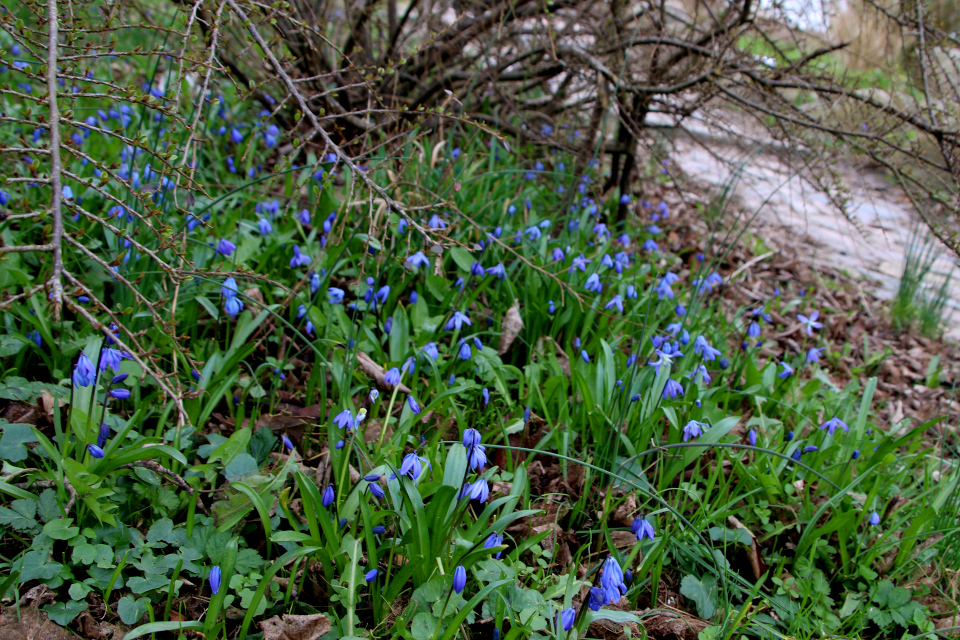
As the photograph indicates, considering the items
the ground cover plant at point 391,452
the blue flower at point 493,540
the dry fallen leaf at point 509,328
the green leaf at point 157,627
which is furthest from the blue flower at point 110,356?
the dry fallen leaf at point 509,328

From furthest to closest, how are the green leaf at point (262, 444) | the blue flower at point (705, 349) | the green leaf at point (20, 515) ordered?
the blue flower at point (705, 349) < the green leaf at point (262, 444) < the green leaf at point (20, 515)

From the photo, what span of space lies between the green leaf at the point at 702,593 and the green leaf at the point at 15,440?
186 centimetres

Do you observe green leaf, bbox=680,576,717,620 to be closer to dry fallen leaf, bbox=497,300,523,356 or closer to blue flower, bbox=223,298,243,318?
dry fallen leaf, bbox=497,300,523,356

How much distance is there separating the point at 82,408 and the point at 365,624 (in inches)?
39.7

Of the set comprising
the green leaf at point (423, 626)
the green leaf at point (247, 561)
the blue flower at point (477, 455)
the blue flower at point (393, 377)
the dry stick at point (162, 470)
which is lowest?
the green leaf at point (247, 561)

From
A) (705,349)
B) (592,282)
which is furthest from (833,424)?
(592,282)

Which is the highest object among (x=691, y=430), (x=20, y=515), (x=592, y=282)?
(x=592, y=282)

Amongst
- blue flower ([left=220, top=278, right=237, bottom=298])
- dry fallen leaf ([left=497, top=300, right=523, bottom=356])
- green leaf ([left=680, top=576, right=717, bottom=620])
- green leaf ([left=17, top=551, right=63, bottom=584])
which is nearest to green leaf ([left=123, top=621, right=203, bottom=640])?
green leaf ([left=17, top=551, right=63, bottom=584])

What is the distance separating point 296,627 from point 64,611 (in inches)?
20.5

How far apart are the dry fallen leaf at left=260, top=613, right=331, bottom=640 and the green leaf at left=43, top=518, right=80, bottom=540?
20.3 inches

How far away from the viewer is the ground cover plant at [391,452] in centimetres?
158

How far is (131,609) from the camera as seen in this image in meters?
1.50

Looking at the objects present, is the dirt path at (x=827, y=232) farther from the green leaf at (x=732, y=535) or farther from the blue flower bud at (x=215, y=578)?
the blue flower bud at (x=215, y=578)

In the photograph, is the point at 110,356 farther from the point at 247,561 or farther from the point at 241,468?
the point at 247,561
